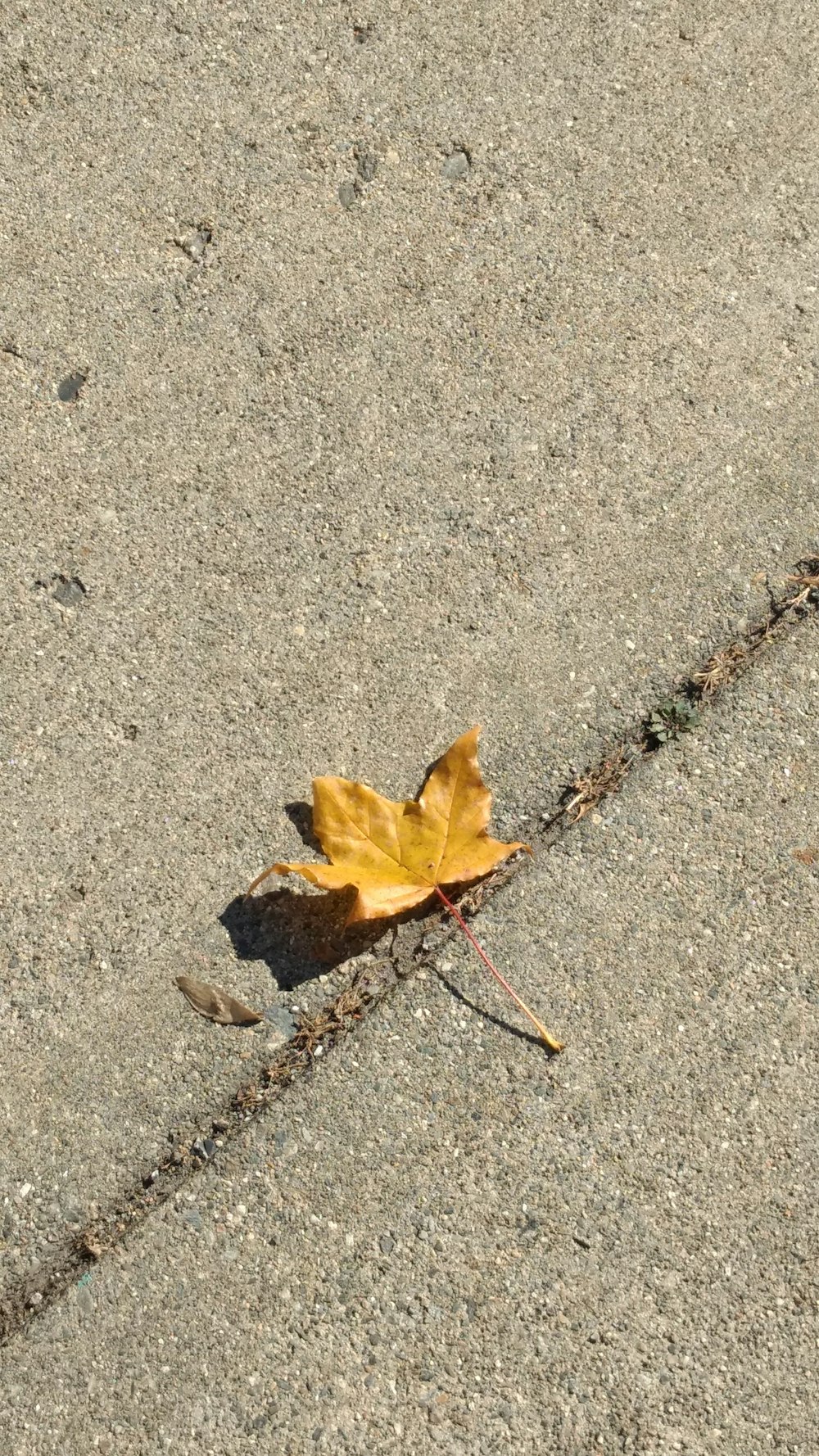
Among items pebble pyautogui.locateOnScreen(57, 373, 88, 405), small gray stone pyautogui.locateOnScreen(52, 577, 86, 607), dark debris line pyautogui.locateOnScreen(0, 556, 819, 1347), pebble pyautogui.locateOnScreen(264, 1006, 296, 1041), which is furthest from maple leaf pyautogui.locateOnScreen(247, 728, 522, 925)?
pebble pyautogui.locateOnScreen(57, 373, 88, 405)

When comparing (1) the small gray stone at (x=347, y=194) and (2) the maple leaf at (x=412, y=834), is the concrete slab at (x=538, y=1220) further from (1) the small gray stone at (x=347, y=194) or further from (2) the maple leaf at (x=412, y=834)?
(1) the small gray stone at (x=347, y=194)

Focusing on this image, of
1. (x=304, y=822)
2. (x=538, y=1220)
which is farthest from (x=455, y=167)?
(x=538, y=1220)

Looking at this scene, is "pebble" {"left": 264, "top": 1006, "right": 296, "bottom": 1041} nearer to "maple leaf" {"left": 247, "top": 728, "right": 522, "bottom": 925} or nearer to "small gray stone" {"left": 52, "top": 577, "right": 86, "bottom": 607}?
"maple leaf" {"left": 247, "top": 728, "right": 522, "bottom": 925}

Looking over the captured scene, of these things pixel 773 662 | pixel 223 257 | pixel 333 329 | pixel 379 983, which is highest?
pixel 223 257

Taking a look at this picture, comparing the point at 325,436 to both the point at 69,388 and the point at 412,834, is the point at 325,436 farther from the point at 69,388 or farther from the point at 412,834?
the point at 412,834

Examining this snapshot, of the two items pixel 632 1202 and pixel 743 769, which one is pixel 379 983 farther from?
pixel 743 769

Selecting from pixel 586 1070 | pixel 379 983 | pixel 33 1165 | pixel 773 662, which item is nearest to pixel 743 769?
pixel 773 662
